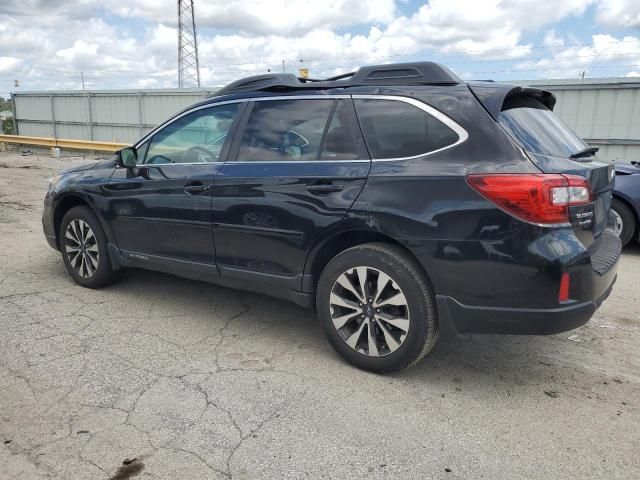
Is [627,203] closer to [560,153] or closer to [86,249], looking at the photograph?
[560,153]

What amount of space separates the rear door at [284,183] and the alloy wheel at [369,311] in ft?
1.15

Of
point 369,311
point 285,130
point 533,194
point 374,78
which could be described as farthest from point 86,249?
point 533,194

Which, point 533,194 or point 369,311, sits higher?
point 533,194

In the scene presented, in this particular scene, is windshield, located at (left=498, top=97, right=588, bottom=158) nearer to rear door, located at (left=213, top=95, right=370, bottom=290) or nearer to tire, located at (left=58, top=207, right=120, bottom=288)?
rear door, located at (left=213, top=95, right=370, bottom=290)

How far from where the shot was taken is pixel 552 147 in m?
3.20

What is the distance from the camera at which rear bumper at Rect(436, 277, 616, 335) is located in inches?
113

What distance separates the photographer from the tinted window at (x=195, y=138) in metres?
4.07

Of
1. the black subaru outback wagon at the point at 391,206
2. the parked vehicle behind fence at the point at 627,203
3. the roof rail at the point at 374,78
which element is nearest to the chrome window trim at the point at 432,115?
the black subaru outback wagon at the point at 391,206

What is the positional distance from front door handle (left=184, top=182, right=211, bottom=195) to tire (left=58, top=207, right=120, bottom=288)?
4.10 ft

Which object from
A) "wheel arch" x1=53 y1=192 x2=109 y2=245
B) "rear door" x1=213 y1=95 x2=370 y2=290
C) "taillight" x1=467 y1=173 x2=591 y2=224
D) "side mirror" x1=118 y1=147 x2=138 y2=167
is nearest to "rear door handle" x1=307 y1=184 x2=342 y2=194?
"rear door" x1=213 y1=95 x2=370 y2=290

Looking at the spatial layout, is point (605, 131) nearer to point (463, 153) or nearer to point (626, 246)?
point (626, 246)

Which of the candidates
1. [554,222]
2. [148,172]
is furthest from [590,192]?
[148,172]

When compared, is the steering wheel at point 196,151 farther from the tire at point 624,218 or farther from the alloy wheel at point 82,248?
the tire at point 624,218

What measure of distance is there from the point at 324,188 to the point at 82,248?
2801 mm
